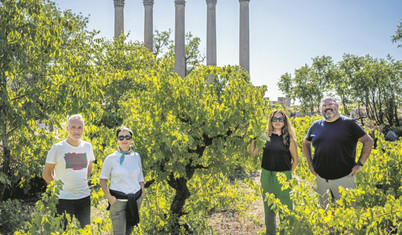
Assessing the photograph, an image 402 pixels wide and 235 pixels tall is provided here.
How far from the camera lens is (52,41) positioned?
5.54 meters

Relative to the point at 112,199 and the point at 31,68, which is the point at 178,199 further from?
the point at 31,68

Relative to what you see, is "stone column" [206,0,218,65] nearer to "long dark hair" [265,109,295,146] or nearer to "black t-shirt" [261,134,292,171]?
"long dark hair" [265,109,295,146]

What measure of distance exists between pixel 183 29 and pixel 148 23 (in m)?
3.53

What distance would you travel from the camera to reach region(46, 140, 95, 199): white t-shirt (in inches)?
153

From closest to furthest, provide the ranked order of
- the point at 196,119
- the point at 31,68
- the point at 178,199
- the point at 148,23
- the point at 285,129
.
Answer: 1. the point at 196,119
2. the point at 285,129
3. the point at 178,199
4. the point at 31,68
5. the point at 148,23

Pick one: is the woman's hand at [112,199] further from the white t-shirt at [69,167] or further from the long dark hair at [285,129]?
the long dark hair at [285,129]

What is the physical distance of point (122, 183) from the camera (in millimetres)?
3871

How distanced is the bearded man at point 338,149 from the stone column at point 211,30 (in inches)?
957

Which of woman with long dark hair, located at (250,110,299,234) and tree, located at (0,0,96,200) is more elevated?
tree, located at (0,0,96,200)

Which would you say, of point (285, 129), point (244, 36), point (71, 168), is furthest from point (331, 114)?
point (244, 36)

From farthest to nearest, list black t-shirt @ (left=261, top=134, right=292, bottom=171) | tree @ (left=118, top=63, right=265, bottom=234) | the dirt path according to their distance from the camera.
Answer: the dirt path → black t-shirt @ (left=261, top=134, right=292, bottom=171) → tree @ (left=118, top=63, right=265, bottom=234)

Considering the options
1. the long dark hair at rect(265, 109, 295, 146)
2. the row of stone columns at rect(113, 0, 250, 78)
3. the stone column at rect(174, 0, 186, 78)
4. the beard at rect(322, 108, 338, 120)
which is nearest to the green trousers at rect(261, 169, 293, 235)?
the long dark hair at rect(265, 109, 295, 146)

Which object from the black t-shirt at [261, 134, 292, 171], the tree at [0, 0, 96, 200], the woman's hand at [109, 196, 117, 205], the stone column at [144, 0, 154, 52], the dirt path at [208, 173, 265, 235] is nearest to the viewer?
the woman's hand at [109, 196, 117, 205]

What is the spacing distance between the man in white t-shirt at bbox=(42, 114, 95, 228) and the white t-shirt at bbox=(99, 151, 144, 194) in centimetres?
34
